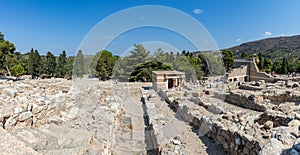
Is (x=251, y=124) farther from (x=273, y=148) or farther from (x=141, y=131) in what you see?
(x=141, y=131)

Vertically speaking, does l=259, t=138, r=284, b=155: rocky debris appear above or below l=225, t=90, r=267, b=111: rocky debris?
above

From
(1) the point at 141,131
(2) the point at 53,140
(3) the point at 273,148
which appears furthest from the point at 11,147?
(1) the point at 141,131

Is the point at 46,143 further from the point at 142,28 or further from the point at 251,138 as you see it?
the point at 142,28

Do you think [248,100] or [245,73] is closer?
[248,100]

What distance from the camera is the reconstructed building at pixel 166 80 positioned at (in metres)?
19.1

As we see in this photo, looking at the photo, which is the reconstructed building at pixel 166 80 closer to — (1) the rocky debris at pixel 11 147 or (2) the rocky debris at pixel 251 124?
(2) the rocky debris at pixel 251 124

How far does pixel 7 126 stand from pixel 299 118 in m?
7.57

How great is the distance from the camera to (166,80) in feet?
63.7

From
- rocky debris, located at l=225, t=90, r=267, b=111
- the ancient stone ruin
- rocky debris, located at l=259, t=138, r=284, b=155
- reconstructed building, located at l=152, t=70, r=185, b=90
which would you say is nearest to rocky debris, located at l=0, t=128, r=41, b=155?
the ancient stone ruin

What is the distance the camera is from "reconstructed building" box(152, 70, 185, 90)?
62.6 feet

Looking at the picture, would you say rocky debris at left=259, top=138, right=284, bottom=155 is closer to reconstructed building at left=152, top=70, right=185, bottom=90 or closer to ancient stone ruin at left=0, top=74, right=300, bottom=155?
ancient stone ruin at left=0, top=74, right=300, bottom=155

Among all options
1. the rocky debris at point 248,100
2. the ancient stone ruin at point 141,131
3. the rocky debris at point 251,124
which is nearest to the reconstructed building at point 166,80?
the rocky debris at point 251,124

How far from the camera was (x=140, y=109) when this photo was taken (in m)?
13.0

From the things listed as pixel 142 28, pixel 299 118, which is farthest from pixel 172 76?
pixel 299 118
